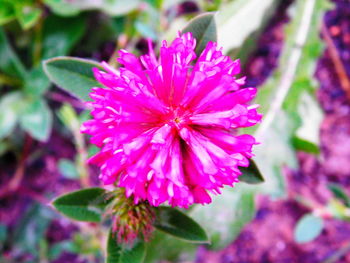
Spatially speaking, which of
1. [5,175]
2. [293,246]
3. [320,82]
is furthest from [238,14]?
[5,175]

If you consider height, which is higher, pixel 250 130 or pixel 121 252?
pixel 250 130

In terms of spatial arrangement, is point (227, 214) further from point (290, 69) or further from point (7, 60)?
point (7, 60)

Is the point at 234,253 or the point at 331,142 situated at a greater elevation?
the point at 331,142

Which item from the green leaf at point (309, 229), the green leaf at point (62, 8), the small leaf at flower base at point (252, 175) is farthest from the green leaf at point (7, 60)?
the green leaf at point (309, 229)

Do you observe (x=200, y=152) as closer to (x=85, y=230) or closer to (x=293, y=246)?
(x=85, y=230)

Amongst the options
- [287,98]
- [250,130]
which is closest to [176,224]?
[250,130]

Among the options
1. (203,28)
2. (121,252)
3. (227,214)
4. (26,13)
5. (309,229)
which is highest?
(203,28)

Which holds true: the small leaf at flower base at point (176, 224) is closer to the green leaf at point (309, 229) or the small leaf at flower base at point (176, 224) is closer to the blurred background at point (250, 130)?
the blurred background at point (250, 130)
